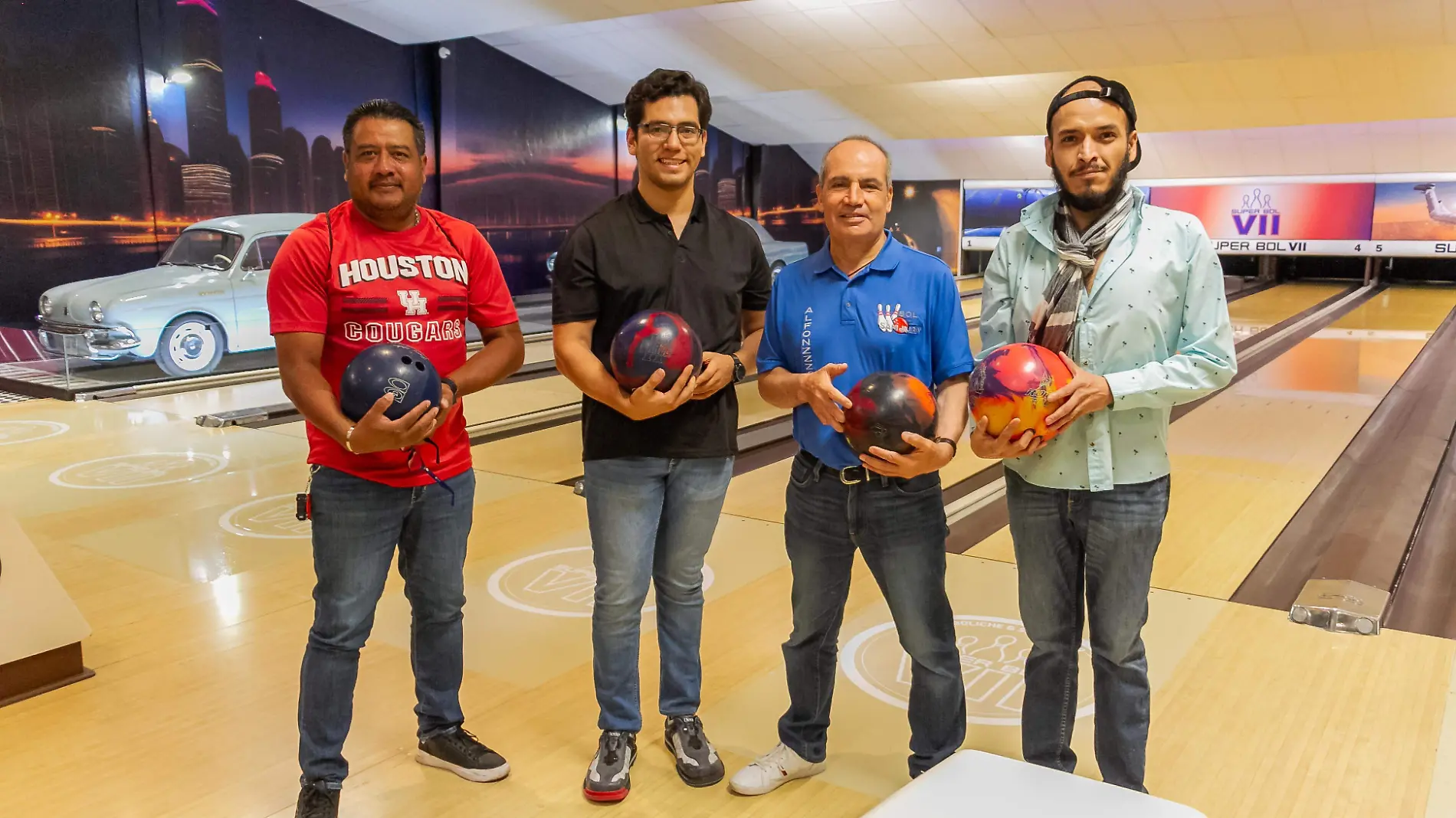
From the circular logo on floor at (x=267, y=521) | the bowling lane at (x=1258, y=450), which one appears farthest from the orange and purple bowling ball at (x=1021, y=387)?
the circular logo on floor at (x=267, y=521)

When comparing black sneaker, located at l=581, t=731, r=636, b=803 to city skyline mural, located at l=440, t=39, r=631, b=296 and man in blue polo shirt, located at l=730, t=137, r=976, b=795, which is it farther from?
city skyline mural, located at l=440, t=39, r=631, b=296

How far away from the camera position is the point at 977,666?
283 cm

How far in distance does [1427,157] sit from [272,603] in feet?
46.0

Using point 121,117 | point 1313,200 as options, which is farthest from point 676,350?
point 1313,200

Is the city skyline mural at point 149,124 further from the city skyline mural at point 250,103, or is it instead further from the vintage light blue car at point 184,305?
the vintage light blue car at point 184,305

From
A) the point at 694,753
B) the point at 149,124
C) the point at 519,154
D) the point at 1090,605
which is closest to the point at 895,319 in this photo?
the point at 1090,605

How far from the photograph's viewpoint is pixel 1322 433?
18.9ft

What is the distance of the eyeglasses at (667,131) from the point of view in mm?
2010

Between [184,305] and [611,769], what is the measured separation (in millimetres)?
6167

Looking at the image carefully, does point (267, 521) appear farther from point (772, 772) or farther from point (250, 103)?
point (250, 103)

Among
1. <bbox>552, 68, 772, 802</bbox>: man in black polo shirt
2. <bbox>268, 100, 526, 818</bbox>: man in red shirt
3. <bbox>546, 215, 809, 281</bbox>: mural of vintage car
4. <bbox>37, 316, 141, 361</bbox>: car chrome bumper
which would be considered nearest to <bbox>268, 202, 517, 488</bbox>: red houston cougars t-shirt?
<bbox>268, 100, 526, 818</bbox>: man in red shirt

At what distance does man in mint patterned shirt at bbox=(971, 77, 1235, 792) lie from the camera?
71.2 inches

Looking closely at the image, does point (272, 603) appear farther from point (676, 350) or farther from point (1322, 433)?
point (1322, 433)

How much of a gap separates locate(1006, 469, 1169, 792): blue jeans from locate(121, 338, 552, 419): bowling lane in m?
5.40
